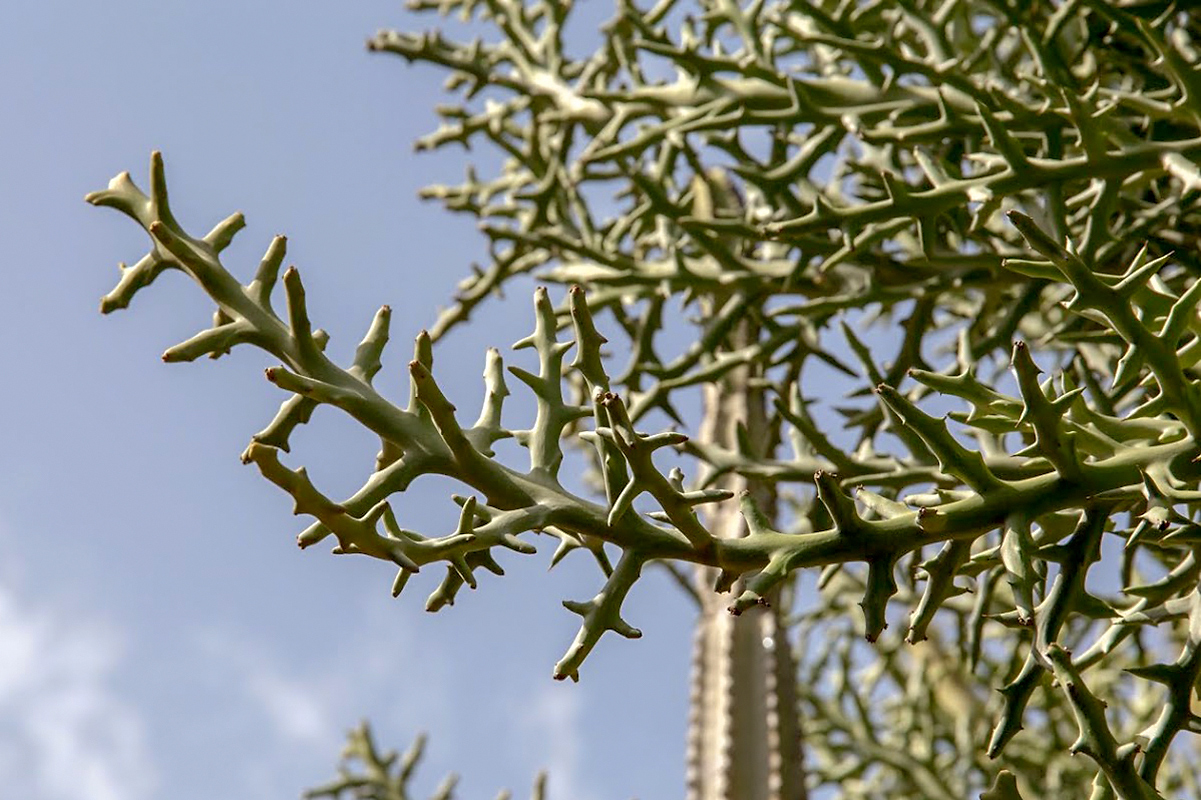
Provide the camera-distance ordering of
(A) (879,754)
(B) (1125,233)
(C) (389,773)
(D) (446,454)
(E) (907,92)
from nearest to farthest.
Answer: (D) (446,454) → (B) (1125,233) → (E) (907,92) → (A) (879,754) → (C) (389,773)

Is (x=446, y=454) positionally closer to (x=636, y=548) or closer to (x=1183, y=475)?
(x=636, y=548)

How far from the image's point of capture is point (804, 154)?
2.71 metres

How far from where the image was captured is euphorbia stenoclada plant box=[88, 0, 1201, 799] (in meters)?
1.42

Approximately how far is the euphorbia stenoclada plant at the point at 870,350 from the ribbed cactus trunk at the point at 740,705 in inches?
0.7

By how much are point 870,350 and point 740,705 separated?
1026 millimetres

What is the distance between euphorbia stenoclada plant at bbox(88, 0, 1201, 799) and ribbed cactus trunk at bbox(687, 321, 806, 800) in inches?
0.7

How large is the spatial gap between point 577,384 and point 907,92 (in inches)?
63.2

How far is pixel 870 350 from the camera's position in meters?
2.62

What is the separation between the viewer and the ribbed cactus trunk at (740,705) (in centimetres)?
310

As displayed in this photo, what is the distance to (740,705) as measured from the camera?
10.5 feet

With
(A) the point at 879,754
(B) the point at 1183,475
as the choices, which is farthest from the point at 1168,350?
(A) the point at 879,754

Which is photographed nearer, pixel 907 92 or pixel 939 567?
pixel 939 567

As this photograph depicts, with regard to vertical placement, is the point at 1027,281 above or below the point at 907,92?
below

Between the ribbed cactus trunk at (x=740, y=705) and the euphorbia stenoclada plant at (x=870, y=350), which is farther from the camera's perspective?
the ribbed cactus trunk at (x=740, y=705)
